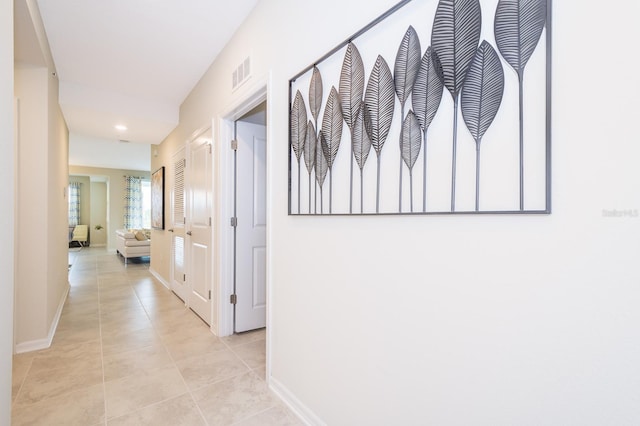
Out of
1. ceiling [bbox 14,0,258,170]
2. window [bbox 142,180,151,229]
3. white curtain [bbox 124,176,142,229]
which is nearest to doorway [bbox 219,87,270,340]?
ceiling [bbox 14,0,258,170]

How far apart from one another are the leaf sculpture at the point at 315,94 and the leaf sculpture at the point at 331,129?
6cm

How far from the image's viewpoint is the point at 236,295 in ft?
8.77

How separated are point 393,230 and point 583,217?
1.83 ft

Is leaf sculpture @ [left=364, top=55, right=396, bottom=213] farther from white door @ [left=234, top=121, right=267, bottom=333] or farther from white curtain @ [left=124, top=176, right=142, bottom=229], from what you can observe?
white curtain @ [left=124, top=176, right=142, bottom=229]

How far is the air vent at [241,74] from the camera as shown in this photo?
217 cm

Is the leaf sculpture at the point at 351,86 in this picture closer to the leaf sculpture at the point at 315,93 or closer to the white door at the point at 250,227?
the leaf sculpture at the point at 315,93

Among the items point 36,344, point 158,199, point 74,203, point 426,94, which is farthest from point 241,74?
point 74,203

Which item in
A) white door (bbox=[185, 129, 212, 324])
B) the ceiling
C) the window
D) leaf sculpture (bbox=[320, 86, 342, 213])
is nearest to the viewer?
leaf sculpture (bbox=[320, 86, 342, 213])

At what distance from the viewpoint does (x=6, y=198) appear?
113 cm

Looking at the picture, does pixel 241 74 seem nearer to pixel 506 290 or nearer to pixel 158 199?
pixel 506 290

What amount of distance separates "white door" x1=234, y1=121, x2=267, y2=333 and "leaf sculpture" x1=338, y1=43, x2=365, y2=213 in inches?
60.6

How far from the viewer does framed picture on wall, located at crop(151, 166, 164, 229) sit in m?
4.60

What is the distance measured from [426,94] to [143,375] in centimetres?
238

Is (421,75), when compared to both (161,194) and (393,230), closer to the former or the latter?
(393,230)
